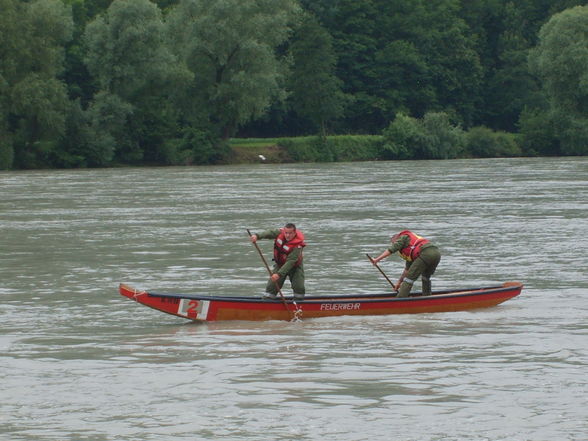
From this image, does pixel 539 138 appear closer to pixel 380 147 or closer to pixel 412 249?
pixel 380 147

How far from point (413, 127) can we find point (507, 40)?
3070cm

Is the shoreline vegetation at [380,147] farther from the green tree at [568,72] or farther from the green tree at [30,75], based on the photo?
the green tree at [30,75]

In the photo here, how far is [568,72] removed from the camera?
93.4m

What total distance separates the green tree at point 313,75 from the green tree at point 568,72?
56.4 ft

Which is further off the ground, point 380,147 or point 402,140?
point 402,140

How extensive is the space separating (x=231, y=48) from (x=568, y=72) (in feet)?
89.0

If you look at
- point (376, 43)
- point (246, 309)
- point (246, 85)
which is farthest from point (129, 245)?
point (376, 43)

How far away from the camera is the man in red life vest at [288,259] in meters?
17.6

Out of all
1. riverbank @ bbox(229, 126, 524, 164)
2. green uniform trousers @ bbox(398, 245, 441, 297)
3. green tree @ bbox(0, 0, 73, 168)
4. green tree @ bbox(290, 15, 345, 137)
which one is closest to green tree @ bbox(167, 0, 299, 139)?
riverbank @ bbox(229, 126, 524, 164)

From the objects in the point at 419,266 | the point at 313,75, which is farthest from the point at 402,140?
→ the point at 419,266

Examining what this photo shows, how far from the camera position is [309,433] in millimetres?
11430

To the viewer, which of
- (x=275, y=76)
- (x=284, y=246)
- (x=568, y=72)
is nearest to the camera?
(x=284, y=246)

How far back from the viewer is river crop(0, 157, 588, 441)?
39.1 ft

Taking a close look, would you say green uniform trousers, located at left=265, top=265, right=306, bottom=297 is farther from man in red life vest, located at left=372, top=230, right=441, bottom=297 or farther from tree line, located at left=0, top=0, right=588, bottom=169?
tree line, located at left=0, top=0, right=588, bottom=169
